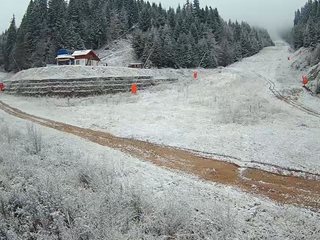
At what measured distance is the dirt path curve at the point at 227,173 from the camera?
1310 centimetres

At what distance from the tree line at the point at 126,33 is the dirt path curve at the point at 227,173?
181 feet

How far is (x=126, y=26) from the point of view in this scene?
10681 centimetres

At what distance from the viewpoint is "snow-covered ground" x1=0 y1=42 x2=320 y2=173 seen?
63.7 feet

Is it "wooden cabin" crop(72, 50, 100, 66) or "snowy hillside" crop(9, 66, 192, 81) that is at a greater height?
"wooden cabin" crop(72, 50, 100, 66)

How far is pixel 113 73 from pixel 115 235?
47.7 metres

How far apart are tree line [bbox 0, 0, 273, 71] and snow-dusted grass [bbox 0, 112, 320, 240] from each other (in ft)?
207

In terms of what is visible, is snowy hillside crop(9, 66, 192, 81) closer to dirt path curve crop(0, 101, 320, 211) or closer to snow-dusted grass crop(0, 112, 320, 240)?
dirt path curve crop(0, 101, 320, 211)

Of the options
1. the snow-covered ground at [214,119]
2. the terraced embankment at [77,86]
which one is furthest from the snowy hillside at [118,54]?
the snow-covered ground at [214,119]

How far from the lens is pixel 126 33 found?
105500 mm

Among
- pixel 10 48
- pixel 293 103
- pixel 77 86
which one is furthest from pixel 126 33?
pixel 293 103

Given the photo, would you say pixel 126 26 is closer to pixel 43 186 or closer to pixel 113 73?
pixel 113 73

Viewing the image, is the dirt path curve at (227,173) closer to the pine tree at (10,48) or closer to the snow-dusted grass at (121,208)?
the snow-dusted grass at (121,208)

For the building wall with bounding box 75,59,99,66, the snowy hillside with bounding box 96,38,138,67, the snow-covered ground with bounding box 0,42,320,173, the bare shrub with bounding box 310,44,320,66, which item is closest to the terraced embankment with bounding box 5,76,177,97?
the snow-covered ground with bounding box 0,42,320,173

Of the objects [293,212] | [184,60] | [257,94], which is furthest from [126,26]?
[293,212]
